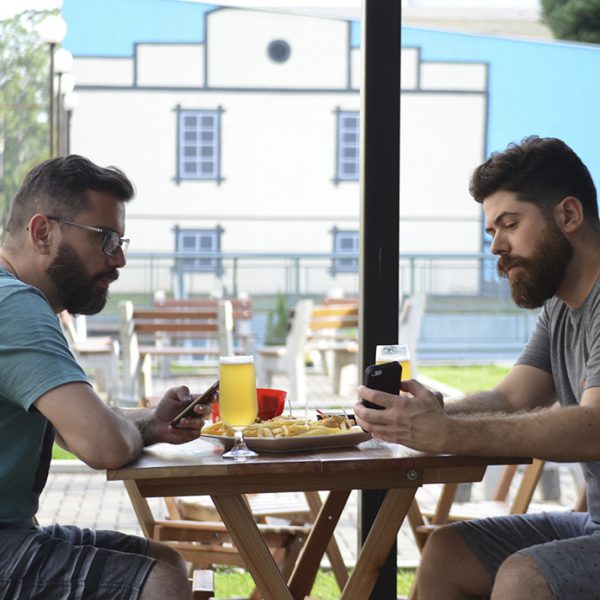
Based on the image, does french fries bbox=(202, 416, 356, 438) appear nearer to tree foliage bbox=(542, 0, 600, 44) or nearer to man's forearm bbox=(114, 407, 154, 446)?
man's forearm bbox=(114, 407, 154, 446)

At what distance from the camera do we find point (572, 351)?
8.43ft

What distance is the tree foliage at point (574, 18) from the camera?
1195 cm

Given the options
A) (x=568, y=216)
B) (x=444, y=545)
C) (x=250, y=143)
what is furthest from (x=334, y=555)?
(x=250, y=143)

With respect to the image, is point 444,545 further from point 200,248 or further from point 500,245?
point 200,248

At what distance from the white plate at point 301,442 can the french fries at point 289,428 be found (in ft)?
0.06

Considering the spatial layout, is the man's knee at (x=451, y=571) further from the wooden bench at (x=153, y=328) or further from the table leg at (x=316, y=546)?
the wooden bench at (x=153, y=328)

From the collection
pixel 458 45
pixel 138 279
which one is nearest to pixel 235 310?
pixel 138 279

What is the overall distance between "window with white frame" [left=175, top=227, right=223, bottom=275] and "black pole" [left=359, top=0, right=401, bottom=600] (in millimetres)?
6128

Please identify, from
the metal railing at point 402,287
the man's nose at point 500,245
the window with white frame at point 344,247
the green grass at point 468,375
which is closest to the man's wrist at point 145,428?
the man's nose at point 500,245

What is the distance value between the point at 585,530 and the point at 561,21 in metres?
10.7

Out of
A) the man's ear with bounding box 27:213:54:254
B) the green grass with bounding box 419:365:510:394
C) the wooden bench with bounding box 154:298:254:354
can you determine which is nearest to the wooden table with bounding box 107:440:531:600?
the man's ear with bounding box 27:213:54:254

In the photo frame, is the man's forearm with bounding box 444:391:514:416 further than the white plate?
Yes

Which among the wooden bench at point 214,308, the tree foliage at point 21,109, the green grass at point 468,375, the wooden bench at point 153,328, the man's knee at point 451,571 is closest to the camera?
the man's knee at point 451,571

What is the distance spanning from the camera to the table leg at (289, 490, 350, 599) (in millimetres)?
2590
